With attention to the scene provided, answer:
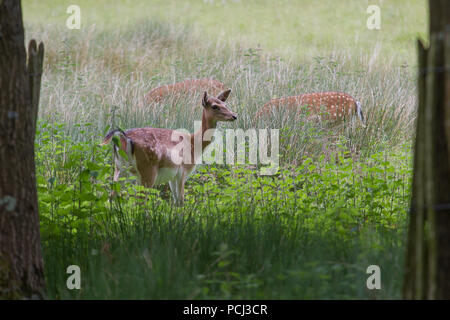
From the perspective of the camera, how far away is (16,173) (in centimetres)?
373

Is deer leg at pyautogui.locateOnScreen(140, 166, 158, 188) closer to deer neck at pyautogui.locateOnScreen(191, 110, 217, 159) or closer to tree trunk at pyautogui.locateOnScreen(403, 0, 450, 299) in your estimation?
deer neck at pyautogui.locateOnScreen(191, 110, 217, 159)

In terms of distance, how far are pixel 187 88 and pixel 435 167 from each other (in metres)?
7.12

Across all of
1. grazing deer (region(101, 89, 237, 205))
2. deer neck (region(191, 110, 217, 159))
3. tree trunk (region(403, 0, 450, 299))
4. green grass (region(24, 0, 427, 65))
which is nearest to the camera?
tree trunk (region(403, 0, 450, 299))

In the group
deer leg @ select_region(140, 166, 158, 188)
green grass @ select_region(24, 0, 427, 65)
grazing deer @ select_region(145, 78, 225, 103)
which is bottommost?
deer leg @ select_region(140, 166, 158, 188)

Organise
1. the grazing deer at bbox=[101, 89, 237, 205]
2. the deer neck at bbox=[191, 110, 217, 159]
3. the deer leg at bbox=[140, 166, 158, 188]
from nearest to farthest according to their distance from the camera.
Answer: the grazing deer at bbox=[101, 89, 237, 205] → the deer leg at bbox=[140, 166, 158, 188] → the deer neck at bbox=[191, 110, 217, 159]

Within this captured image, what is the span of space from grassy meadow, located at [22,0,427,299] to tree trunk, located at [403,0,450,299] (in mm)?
605

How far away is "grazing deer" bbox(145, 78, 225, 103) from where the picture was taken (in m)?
9.82

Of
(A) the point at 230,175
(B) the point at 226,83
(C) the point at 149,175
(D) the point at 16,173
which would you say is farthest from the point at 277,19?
(D) the point at 16,173

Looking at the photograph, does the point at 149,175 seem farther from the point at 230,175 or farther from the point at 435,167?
the point at 435,167

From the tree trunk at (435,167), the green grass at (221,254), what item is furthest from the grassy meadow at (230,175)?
the tree trunk at (435,167)

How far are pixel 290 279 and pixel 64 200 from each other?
1.80 metres

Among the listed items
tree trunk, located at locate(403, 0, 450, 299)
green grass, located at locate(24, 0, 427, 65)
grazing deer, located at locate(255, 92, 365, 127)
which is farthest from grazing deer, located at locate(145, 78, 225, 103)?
tree trunk, located at locate(403, 0, 450, 299)

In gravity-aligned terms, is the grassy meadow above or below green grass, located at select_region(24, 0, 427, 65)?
below

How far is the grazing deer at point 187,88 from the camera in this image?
32.2 feet
